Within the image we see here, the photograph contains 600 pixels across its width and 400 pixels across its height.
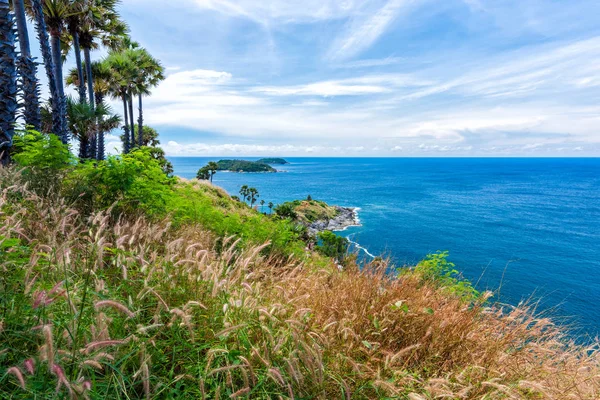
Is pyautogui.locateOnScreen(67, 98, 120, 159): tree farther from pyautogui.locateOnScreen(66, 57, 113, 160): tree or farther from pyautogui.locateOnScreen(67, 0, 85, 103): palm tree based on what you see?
pyautogui.locateOnScreen(66, 57, 113, 160): tree

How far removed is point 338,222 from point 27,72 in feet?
236

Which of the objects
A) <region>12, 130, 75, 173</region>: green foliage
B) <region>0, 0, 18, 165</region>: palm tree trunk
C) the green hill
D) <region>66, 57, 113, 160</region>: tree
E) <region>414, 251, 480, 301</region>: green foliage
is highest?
<region>66, 57, 113, 160</region>: tree

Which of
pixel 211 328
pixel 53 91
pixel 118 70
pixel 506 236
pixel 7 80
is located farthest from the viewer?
pixel 506 236

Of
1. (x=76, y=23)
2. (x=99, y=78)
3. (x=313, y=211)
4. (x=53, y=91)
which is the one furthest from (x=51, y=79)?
(x=313, y=211)

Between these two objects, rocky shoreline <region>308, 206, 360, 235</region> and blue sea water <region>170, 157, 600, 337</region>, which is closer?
blue sea water <region>170, 157, 600, 337</region>

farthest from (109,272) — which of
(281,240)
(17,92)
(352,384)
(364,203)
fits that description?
(364,203)

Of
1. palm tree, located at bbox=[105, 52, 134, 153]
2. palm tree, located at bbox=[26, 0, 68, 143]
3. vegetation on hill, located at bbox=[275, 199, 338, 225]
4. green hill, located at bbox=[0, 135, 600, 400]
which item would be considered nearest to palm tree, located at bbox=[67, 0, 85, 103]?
palm tree, located at bbox=[26, 0, 68, 143]

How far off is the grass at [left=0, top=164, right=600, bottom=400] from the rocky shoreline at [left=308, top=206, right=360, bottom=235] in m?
62.5

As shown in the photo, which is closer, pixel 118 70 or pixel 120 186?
pixel 120 186

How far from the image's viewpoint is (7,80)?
32.0 ft

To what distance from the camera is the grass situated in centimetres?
187

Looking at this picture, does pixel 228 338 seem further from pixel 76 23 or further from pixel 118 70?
pixel 118 70

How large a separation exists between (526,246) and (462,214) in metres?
28.3

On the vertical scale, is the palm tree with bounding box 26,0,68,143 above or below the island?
above
